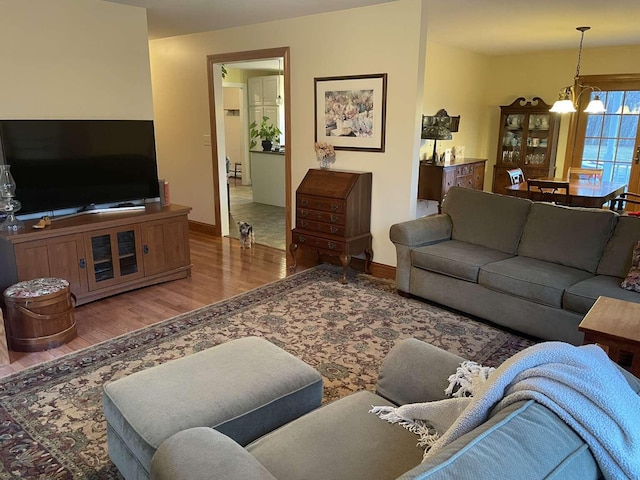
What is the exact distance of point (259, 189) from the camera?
825 cm

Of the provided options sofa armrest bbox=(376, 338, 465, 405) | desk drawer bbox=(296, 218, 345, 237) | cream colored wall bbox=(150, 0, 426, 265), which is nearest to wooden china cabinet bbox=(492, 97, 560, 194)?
cream colored wall bbox=(150, 0, 426, 265)

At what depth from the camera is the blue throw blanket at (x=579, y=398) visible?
0.92 metres

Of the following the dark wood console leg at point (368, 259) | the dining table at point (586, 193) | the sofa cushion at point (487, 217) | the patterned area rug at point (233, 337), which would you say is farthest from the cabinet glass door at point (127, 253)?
the dining table at point (586, 193)

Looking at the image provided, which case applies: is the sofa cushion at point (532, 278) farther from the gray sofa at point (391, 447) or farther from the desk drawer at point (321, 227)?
the gray sofa at point (391, 447)

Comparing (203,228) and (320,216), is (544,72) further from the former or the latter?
(203,228)

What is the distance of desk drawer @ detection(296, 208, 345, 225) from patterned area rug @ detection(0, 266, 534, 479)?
0.56 m

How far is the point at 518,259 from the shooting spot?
3.60 metres

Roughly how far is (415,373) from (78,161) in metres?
3.36

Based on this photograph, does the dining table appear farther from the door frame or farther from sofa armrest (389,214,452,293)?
the door frame

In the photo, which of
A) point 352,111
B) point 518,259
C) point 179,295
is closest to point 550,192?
point 518,259

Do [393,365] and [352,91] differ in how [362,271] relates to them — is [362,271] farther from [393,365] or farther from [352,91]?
[393,365]

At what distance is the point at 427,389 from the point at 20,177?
342 cm

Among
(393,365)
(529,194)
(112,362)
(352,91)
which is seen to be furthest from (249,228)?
(393,365)

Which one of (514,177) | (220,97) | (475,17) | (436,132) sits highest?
(475,17)
